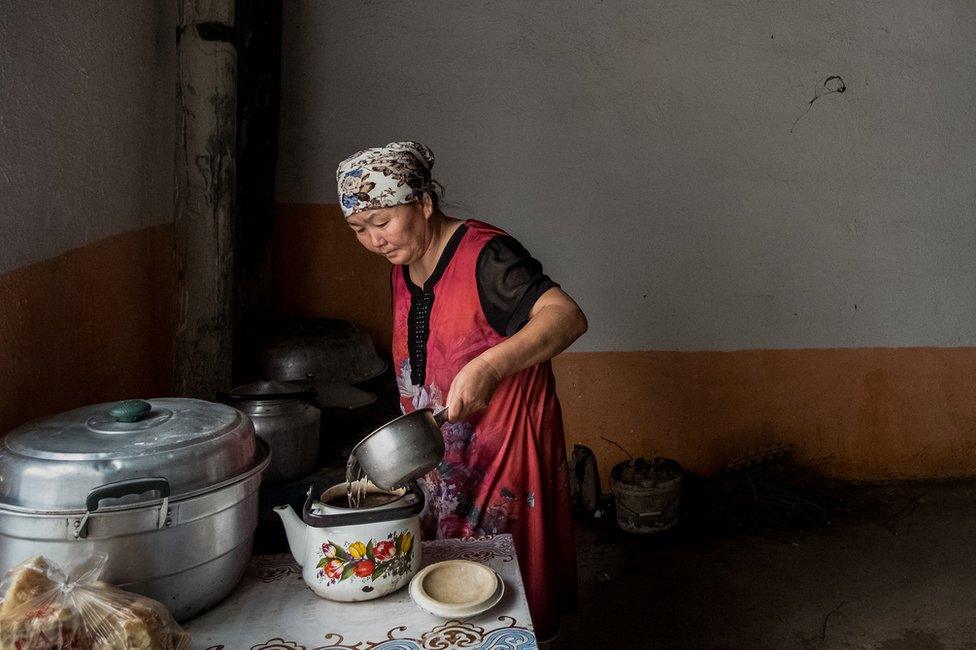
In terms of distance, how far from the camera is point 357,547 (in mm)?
1187

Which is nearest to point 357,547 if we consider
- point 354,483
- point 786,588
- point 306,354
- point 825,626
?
point 354,483

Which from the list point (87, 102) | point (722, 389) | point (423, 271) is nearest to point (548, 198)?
point (722, 389)

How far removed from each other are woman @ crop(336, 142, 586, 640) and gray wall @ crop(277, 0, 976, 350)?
1.87m

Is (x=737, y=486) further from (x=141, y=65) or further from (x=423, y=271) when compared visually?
(x=141, y=65)

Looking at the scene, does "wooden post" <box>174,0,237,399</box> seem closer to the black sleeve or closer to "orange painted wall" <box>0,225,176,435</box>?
"orange painted wall" <box>0,225,176,435</box>

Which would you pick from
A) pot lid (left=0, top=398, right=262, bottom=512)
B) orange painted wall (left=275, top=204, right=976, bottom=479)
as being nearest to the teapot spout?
pot lid (left=0, top=398, right=262, bottom=512)

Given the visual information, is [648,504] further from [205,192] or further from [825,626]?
[205,192]

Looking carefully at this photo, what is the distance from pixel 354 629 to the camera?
1151 millimetres

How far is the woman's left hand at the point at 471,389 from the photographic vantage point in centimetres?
147

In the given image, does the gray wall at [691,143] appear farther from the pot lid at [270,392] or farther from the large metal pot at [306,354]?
the pot lid at [270,392]

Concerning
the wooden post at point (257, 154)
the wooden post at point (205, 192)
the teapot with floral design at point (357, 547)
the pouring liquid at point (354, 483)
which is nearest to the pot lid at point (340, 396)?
the wooden post at point (205, 192)

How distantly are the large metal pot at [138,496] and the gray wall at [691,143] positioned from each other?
2.56 m

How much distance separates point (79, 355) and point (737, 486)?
3165 millimetres

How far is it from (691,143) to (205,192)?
2441 millimetres
